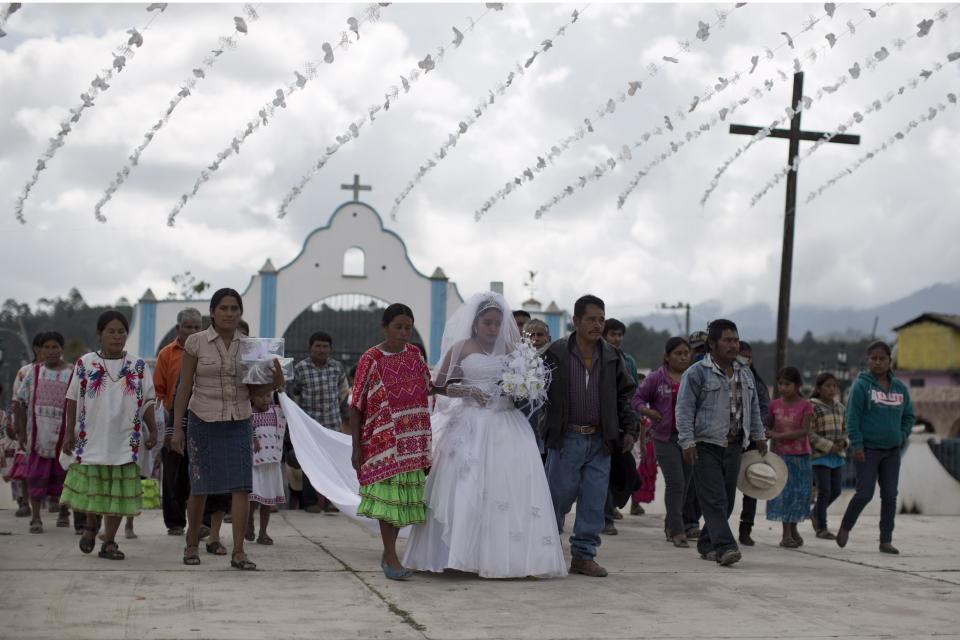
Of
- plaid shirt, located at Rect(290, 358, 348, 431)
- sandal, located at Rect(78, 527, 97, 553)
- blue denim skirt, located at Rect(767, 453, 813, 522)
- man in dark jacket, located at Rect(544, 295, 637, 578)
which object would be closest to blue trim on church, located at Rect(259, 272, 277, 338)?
plaid shirt, located at Rect(290, 358, 348, 431)

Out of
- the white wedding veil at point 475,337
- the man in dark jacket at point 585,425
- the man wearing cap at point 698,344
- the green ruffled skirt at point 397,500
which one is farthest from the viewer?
the man wearing cap at point 698,344

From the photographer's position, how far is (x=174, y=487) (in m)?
9.45

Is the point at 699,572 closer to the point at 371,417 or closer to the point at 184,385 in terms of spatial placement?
the point at 371,417

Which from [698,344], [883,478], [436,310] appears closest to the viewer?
[883,478]

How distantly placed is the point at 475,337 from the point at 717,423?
2.06 metres

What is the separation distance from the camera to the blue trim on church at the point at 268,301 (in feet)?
118

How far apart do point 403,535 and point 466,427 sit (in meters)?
2.94

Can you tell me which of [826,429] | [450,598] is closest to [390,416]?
[450,598]

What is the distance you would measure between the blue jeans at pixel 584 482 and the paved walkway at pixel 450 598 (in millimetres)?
298

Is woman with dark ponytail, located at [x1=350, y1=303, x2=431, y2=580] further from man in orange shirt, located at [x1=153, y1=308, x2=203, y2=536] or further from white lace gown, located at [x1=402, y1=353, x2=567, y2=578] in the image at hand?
man in orange shirt, located at [x1=153, y1=308, x2=203, y2=536]

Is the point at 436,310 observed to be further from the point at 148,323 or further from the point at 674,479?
the point at 674,479

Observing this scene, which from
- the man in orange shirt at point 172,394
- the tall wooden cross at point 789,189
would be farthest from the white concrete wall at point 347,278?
the man in orange shirt at point 172,394

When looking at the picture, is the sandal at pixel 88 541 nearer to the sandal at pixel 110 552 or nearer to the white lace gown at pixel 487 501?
the sandal at pixel 110 552

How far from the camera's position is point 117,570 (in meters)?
7.71
